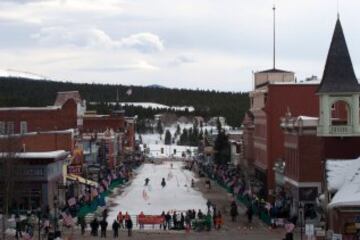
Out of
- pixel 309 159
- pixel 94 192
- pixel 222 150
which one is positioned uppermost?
pixel 309 159

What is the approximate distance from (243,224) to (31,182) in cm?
1619

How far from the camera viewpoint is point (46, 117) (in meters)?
112

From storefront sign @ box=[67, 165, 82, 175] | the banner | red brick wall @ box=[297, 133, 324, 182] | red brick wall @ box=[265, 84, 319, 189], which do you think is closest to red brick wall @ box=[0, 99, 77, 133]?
storefront sign @ box=[67, 165, 82, 175]

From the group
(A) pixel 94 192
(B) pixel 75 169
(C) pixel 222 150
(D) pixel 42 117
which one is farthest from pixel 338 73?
(C) pixel 222 150

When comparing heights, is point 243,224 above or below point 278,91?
below

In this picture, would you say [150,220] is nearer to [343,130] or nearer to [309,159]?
[309,159]

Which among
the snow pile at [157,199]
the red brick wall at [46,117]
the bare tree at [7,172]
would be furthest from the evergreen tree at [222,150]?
the bare tree at [7,172]

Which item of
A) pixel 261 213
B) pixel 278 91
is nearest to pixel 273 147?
pixel 278 91

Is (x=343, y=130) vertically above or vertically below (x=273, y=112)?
below

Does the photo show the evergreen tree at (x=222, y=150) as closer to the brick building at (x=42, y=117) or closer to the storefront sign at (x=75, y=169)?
the brick building at (x=42, y=117)

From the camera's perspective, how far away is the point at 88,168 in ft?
342

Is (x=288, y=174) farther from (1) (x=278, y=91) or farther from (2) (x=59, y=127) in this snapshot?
(2) (x=59, y=127)

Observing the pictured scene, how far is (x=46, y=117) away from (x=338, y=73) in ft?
200

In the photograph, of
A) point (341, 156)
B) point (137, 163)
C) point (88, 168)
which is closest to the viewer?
point (341, 156)
